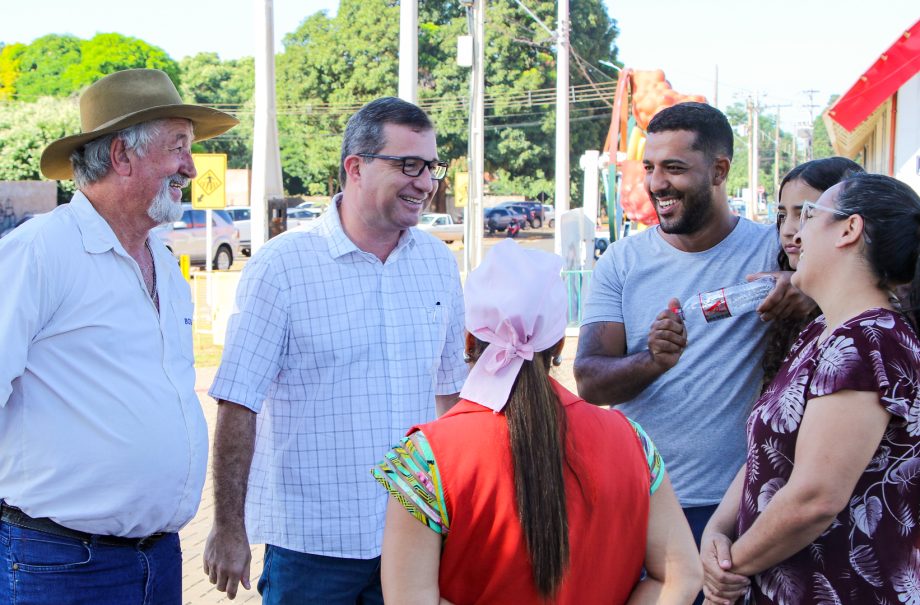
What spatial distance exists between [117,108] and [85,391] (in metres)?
0.92

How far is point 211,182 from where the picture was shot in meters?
13.6

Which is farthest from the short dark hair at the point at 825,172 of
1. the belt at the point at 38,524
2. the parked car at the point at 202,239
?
the parked car at the point at 202,239

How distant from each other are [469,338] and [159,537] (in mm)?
1321

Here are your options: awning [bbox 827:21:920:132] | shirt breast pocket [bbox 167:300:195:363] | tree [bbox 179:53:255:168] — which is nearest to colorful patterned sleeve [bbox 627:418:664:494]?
shirt breast pocket [bbox 167:300:195:363]

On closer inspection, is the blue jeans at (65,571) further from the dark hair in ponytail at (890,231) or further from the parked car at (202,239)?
the parked car at (202,239)

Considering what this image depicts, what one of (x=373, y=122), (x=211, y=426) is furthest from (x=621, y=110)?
(x=373, y=122)

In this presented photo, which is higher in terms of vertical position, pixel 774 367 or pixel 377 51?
pixel 377 51

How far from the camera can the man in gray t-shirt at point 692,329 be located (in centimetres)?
314

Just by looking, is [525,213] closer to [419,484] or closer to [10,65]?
[10,65]

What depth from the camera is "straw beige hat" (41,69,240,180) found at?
2965 mm

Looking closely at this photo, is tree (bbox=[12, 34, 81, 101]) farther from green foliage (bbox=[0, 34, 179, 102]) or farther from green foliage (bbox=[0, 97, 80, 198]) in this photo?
green foliage (bbox=[0, 97, 80, 198])

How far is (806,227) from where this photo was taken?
8.11 feet

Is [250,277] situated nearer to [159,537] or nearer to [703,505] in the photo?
[159,537]

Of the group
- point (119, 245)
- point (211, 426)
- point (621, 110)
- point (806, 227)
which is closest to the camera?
point (806, 227)
